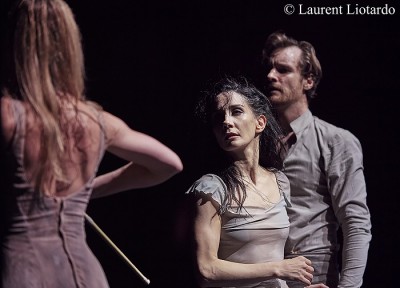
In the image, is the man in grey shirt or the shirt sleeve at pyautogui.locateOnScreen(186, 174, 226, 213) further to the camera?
the man in grey shirt

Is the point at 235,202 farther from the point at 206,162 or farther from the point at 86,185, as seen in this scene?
the point at 86,185

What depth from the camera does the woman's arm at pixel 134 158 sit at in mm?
2350

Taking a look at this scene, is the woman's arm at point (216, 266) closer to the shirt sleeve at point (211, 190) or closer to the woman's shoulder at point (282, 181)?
the shirt sleeve at point (211, 190)

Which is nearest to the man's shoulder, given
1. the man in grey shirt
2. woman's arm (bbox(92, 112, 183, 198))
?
the man in grey shirt

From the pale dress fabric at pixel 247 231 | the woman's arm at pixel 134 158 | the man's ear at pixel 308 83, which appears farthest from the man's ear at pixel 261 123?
the woman's arm at pixel 134 158

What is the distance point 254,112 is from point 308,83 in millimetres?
591

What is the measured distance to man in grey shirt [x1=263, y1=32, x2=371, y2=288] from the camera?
339 centimetres

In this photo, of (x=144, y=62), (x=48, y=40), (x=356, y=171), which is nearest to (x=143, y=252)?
(x=144, y=62)

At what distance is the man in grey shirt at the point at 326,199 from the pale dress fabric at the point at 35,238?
48.9 inches

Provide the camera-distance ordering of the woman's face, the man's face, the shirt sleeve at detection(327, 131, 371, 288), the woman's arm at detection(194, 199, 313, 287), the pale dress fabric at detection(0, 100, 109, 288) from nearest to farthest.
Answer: the pale dress fabric at detection(0, 100, 109, 288) < the woman's arm at detection(194, 199, 313, 287) < the woman's face < the shirt sleeve at detection(327, 131, 371, 288) < the man's face

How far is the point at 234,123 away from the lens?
3.17m

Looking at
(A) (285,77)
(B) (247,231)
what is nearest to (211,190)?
(B) (247,231)

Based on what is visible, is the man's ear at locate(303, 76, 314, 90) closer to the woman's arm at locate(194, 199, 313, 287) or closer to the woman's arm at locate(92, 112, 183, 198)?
the woman's arm at locate(194, 199, 313, 287)

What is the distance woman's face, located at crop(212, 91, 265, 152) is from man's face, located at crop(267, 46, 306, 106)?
0.41 metres
